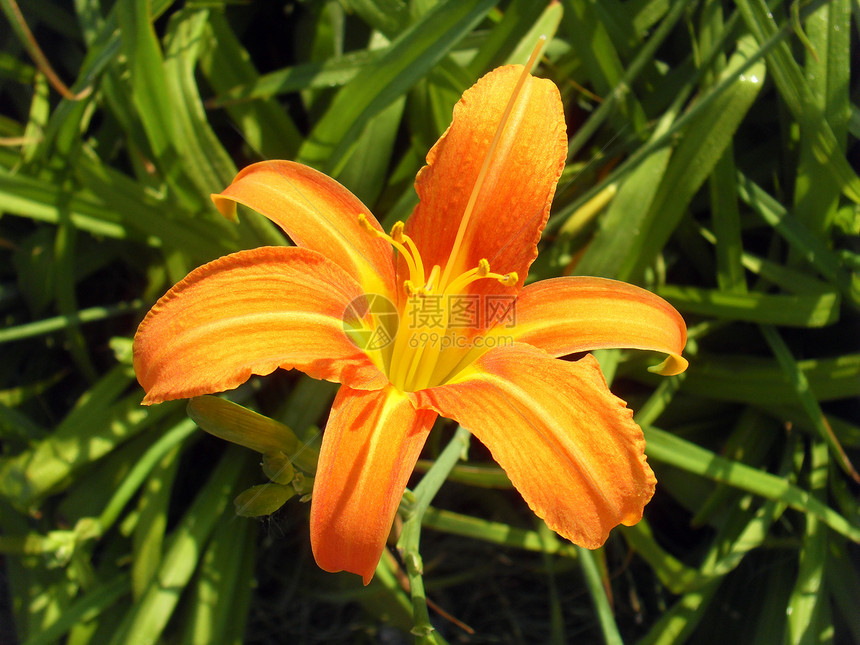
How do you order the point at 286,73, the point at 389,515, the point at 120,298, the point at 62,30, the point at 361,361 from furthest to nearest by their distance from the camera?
the point at 120,298, the point at 62,30, the point at 286,73, the point at 361,361, the point at 389,515

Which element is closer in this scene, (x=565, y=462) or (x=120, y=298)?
(x=565, y=462)

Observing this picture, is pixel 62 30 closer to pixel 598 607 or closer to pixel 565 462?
pixel 565 462

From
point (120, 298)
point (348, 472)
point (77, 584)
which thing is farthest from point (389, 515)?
point (120, 298)

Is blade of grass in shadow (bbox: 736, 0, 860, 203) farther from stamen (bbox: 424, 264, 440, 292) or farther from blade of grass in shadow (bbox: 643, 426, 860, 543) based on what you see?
stamen (bbox: 424, 264, 440, 292)

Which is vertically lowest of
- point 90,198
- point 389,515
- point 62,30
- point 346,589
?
point 346,589

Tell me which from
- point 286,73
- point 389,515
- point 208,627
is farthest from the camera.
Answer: point 286,73

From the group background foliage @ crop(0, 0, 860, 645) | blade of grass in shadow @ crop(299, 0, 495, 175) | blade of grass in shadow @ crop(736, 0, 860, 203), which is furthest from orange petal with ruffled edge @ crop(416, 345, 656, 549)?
blade of grass in shadow @ crop(736, 0, 860, 203)

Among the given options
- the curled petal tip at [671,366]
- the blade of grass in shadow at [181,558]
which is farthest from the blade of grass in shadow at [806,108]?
the blade of grass in shadow at [181,558]
